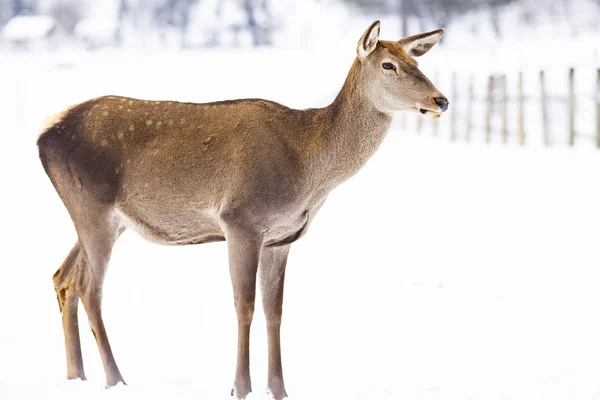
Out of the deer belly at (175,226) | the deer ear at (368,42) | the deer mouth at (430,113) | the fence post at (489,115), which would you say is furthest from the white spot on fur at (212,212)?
the fence post at (489,115)

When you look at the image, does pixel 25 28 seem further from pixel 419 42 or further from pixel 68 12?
pixel 419 42

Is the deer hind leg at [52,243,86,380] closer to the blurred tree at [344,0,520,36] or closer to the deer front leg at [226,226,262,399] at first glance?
the deer front leg at [226,226,262,399]

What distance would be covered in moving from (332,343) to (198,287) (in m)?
2.49

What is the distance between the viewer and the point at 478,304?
29.9ft

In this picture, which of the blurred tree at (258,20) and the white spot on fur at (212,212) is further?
the blurred tree at (258,20)

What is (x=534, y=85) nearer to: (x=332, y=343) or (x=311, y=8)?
(x=311, y=8)

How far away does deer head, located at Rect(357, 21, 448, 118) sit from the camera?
611 centimetres

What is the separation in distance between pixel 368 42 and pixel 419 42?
477 millimetres

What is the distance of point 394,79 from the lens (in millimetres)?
6242

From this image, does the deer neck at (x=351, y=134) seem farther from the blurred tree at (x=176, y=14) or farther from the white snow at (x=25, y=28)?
the white snow at (x=25, y=28)

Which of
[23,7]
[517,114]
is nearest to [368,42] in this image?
[517,114]

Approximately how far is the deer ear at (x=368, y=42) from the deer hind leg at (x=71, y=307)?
2529mm

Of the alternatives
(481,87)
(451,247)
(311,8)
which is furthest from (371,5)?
(451,247)

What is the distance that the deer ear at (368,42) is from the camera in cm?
621
